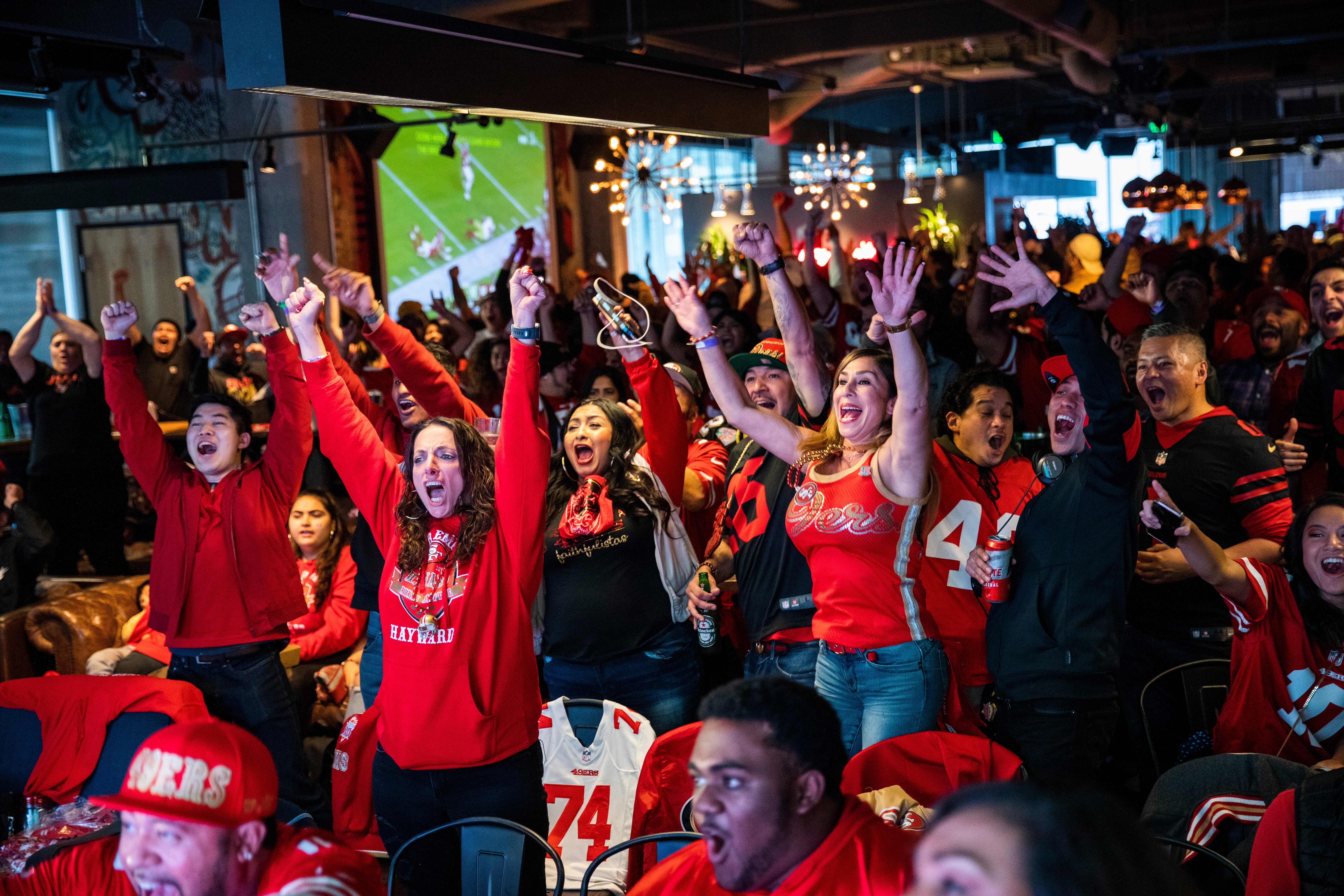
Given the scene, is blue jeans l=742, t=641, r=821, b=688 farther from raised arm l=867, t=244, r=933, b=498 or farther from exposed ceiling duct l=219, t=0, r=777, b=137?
exposed ceiling duct l=219, t=0, r=777, b=137

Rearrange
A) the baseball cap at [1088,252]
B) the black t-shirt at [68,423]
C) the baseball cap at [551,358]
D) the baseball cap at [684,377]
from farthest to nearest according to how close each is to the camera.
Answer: the baseball cap at [1088,252] < the black t-shirt at [68,423] < the baseball cap at [551,358] < the baseball cap at [684,377]

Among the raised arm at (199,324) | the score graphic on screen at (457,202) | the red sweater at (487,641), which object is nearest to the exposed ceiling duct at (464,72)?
the red sweater at (487,641)

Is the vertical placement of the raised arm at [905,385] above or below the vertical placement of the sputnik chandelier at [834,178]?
below

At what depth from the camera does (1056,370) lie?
3221mm

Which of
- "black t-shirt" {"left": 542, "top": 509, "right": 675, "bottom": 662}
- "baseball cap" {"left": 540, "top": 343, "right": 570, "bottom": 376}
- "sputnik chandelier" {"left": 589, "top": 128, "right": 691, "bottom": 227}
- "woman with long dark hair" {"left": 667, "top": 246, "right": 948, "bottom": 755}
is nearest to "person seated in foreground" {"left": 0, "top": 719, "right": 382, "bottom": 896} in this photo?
"woman with long dark hair" {"left": 667, "top": 246, "right": 948, "bottom": 755}

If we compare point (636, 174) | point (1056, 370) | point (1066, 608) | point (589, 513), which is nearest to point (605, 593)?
point (589, 513)

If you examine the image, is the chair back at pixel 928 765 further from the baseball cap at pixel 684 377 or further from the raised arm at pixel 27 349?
the raised arm at pixel 27 349

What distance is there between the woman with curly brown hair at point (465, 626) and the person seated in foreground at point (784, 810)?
87 centimetres

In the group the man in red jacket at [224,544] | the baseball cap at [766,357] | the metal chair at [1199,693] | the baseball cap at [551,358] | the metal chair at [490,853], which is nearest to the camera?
the metal chair at [490,853]

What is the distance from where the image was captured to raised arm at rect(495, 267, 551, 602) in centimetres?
263

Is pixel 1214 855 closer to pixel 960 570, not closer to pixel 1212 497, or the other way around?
pixel 960 570

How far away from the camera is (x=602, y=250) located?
49.4 feet

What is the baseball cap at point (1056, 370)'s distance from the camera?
126 inches

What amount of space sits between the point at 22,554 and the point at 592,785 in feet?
10.0
